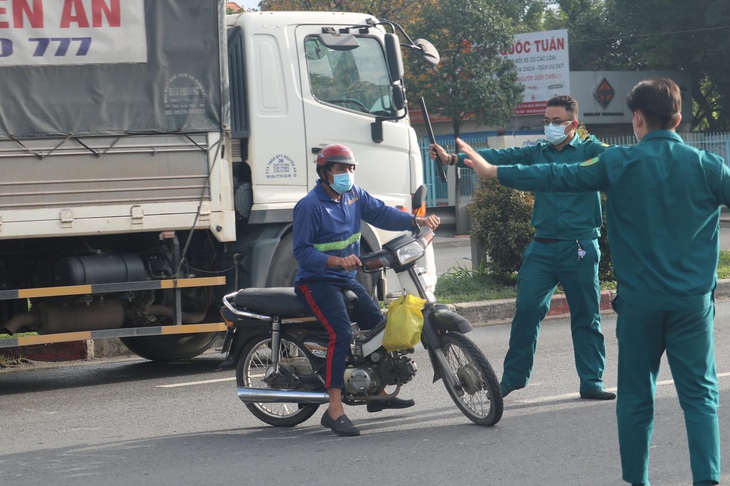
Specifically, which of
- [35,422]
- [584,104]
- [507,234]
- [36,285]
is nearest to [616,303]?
[35,422]

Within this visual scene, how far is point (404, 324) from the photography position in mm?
6223

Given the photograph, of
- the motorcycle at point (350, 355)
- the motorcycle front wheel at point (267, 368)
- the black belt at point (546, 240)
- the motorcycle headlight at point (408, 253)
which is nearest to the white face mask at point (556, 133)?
the black belt at point (546, 240)

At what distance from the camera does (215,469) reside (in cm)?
557

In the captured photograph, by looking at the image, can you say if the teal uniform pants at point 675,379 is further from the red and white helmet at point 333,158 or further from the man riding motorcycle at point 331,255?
the red and white helmet at point 333,158

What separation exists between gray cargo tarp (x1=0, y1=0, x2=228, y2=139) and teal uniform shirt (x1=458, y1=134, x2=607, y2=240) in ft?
8.44

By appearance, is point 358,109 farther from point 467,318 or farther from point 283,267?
point 467,318

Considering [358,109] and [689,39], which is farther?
[689,39]

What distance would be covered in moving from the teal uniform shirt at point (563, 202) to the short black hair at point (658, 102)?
2440mm

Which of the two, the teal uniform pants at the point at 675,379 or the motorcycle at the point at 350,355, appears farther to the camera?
the motorcycle at the point at 350,355

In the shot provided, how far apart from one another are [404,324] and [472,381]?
496mm

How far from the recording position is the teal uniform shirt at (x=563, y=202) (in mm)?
6848

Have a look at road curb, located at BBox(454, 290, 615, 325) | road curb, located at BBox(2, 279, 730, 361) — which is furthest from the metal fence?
road curb, located at BBox(454, 290, 615, 325)

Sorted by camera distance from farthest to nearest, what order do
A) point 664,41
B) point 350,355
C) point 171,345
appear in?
point 664,41 < point 171,345 < point 350,355

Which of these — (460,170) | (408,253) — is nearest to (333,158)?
(408,253)
